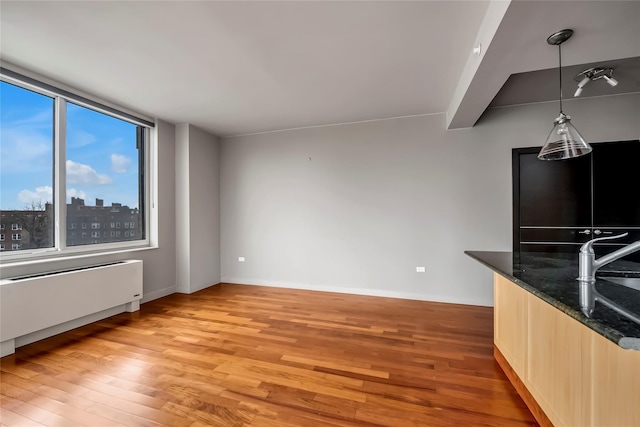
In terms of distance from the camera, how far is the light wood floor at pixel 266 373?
1.65 meters

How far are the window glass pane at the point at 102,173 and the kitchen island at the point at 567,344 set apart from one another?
4.58 meters

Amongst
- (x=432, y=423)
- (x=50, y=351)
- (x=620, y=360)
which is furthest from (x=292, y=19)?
(x=50, y=351)

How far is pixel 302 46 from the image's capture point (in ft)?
7.57

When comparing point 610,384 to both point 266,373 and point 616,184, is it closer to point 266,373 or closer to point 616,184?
point 266,373

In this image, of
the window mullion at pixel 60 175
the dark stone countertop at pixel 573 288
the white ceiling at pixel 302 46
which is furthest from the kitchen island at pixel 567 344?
the window mullion at pixel 60 175

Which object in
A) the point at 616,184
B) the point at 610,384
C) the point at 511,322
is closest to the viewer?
the point at 610,384

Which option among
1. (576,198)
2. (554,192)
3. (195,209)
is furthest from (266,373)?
(576,198)

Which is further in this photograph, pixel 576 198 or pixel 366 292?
pixel 366 292

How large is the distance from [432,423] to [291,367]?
1.12 metres

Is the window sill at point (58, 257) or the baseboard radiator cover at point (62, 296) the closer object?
the baseboard radiator cover at point (62, 296)

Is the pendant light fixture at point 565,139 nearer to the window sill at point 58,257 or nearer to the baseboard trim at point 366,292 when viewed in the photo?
the baseboard trim at point 366,292

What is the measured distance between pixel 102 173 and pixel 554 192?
6.20 meters

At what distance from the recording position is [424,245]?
394cm

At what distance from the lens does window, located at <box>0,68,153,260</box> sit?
2664 millimetres
